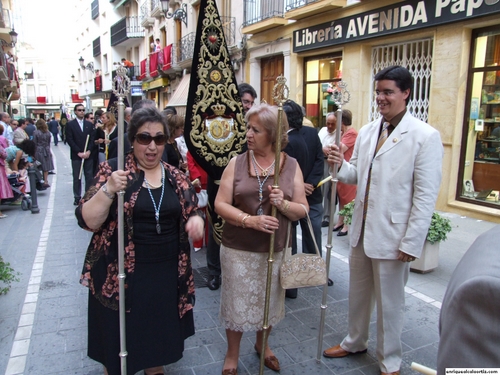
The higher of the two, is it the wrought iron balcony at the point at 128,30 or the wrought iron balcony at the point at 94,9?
the wrought iron balcony at the point at 94,9

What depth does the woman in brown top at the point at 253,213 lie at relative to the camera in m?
2.66

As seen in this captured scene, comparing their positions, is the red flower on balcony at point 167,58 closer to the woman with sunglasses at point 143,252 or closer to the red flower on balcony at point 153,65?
the red flower on balcony at point 153,65

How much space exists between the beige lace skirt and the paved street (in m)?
0.47

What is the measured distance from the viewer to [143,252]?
8.09 ft

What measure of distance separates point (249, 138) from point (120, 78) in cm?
86

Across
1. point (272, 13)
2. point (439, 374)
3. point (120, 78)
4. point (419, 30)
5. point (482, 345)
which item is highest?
point (272, 13)

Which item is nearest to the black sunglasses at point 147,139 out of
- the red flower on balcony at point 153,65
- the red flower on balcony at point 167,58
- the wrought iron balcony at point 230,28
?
the wrought iron balcony at point 230,28

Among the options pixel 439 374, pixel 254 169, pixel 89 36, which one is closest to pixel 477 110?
pixel 254 169

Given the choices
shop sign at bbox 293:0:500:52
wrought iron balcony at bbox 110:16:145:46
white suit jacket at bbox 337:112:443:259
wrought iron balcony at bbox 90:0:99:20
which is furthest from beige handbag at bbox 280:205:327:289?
wrought iron balcony at bbox 90:0:99:20

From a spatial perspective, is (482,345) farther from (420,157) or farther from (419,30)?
(419,30)

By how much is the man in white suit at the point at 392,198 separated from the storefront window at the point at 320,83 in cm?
835

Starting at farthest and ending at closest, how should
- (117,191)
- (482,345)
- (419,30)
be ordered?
(419,30), (117,191), (482,345)

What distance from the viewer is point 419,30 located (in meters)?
8.00

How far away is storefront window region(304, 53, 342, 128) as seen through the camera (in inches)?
429
